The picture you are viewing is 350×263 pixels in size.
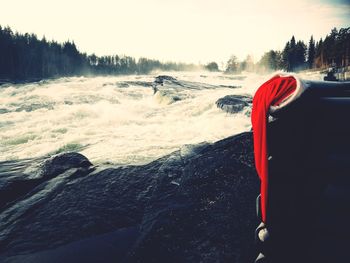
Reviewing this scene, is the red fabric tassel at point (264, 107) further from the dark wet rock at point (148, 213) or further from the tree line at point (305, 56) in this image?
the tree line at point (305, 56)

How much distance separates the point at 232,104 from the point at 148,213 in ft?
28.2

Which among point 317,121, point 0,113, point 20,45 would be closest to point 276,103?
point 317,121

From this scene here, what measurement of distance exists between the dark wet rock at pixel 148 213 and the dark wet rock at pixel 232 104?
642 cm

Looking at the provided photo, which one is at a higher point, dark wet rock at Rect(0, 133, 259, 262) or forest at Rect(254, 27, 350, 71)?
forest at Rect(254, 27, 350, 71)

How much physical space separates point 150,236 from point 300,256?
1.83 metres

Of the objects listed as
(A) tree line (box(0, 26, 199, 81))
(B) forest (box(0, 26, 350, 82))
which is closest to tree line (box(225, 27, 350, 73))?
(B) forest (box(0, 26, 350, 82))

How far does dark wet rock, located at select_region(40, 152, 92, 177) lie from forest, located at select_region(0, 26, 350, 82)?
164ft

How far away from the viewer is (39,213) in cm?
402

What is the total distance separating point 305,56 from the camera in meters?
81.3

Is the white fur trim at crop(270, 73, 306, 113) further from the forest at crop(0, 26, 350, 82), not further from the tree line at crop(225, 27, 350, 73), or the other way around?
the forest at crop(0, 26, 350, 82)

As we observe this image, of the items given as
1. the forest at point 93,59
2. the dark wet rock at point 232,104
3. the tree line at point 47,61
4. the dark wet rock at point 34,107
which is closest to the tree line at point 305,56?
the forest at point 93,59

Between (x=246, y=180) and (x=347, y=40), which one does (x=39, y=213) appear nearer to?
(x=246, y=180)

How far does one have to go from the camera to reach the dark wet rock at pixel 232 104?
11.1 m

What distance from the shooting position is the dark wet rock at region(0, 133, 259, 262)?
2859mm
